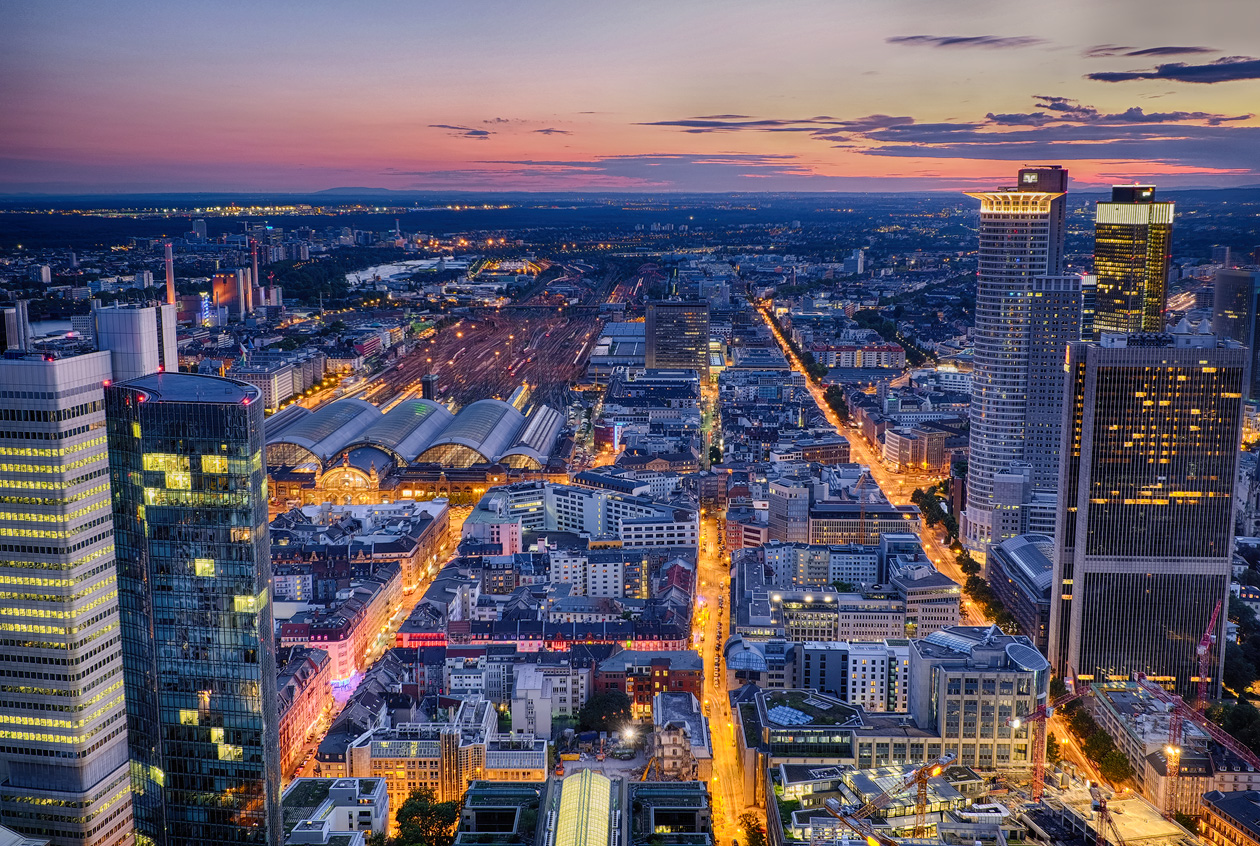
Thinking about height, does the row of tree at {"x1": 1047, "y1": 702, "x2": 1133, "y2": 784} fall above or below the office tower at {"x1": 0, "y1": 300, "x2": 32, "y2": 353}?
below

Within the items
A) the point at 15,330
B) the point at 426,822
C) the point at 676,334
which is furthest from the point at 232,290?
the point at 426,822

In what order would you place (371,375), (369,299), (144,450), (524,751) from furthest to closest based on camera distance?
(369,299) < (371,375) < (524,751) < (144,450)

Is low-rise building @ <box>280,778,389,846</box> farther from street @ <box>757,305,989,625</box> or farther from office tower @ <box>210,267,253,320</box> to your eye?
office tower @ <box>210,267,253,320</box>

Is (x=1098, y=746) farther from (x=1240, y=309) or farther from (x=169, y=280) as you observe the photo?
(x=169, y=280)

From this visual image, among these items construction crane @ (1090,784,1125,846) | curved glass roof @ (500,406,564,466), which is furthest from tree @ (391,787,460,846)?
curved glass roof @ (500,406,564,466)

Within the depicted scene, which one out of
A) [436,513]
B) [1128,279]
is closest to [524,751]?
[436,513]

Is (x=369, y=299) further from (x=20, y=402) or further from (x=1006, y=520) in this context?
(x=20, y=402)

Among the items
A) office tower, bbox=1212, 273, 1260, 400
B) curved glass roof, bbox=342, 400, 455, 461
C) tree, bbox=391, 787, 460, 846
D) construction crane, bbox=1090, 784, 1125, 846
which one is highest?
office tower, bbox=1212, 273, 1260, 400
